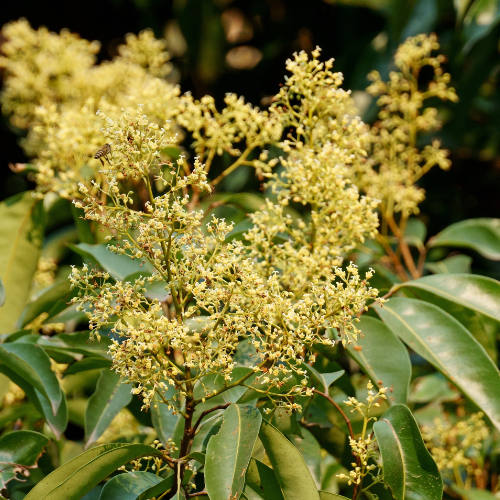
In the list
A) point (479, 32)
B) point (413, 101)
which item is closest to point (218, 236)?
point (413, 101)

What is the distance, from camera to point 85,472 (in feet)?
2.92

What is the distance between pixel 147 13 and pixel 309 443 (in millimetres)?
2943

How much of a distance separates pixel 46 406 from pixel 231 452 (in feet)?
1.76

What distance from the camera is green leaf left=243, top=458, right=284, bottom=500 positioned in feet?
3.07

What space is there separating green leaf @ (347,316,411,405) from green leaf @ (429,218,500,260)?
3.00 feet

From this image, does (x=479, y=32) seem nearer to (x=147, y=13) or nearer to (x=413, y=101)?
(x=413, y=101)

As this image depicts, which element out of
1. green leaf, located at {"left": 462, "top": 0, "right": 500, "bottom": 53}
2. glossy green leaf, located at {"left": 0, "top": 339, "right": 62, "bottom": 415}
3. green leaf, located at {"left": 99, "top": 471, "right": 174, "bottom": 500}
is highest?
green leaf, located at {"left": 462, "top": 0, "right": 500, "bottom": 53}

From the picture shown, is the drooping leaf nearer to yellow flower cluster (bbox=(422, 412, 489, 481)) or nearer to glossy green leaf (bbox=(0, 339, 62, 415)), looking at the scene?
glossy green leaf (bbox=(0, 339, 62, 415))

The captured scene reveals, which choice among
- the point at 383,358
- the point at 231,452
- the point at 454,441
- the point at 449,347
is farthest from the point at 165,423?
the point at 454,441

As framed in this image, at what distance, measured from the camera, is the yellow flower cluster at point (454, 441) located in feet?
5.46

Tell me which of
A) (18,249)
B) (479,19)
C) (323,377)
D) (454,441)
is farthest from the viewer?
(479,19)

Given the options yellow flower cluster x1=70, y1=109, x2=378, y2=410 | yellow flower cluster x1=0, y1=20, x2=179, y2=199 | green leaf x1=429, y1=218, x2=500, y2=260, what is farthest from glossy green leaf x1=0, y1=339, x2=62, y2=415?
green leaf x1=429, y1=218, x2=500, y2=260

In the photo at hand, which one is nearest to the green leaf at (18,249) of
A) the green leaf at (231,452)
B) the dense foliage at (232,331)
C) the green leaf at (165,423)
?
the dense foliage at (232,331)

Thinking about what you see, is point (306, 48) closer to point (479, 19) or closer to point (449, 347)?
point (479, 19)
